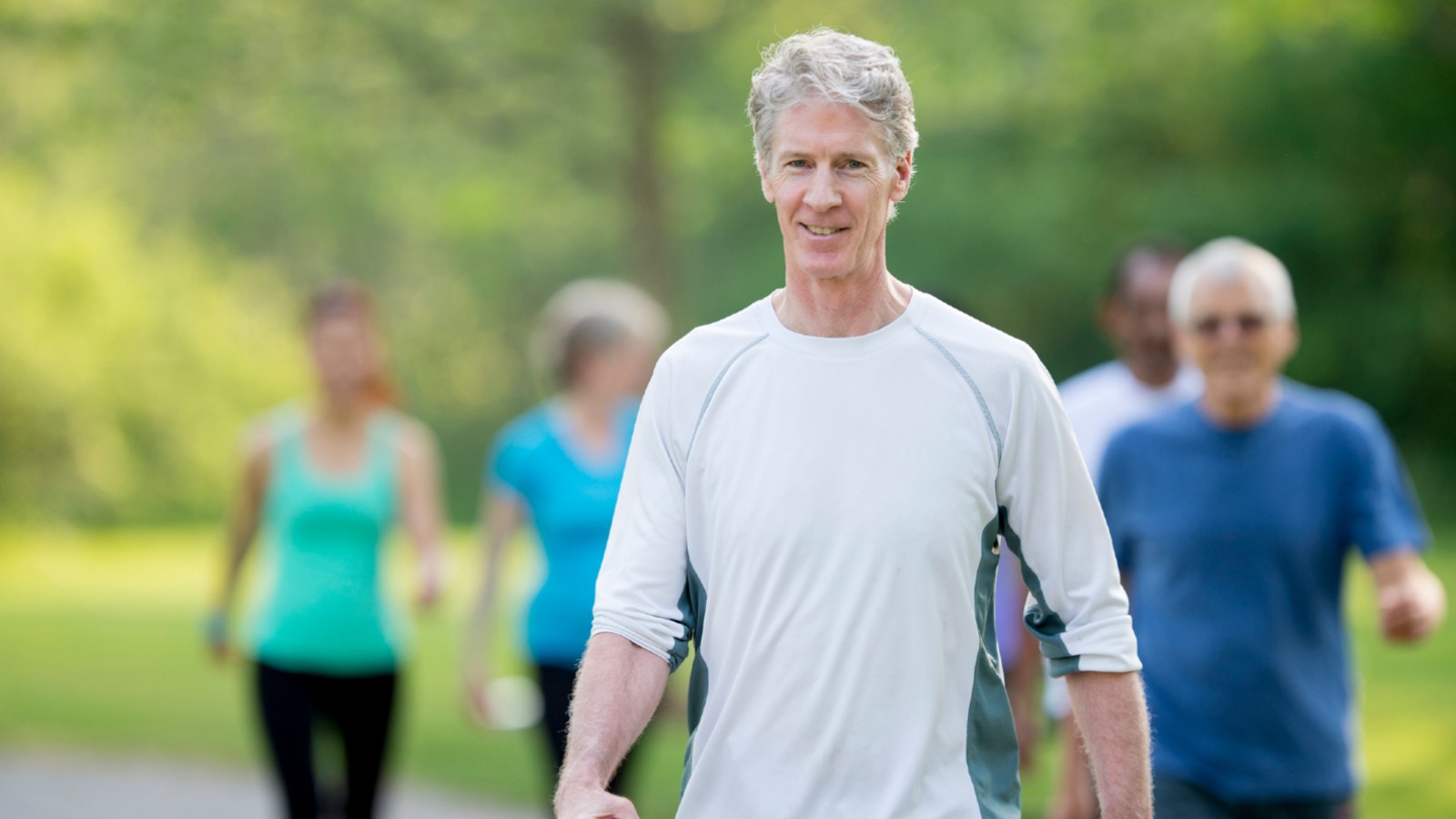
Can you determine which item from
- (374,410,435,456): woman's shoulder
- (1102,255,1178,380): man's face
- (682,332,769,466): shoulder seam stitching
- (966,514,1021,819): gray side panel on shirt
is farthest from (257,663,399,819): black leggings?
(966,514,1021,819): gray side panel on shirt

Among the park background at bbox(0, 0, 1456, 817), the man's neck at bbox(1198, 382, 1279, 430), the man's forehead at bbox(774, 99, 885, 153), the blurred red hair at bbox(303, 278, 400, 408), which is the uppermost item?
the park background at bbox(0, 0, 1456, 817)

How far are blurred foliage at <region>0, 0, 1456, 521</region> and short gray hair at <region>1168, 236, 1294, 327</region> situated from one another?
127 inches

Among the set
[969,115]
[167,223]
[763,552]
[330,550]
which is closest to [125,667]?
[969,115]

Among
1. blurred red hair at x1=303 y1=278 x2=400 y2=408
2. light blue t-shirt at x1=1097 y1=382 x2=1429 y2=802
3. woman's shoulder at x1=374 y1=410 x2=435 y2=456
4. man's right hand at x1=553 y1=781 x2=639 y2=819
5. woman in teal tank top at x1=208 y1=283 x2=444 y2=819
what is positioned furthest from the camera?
woman's shoulder at x1=374 y1=410 x2=435 y2=456

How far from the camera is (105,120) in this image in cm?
1620

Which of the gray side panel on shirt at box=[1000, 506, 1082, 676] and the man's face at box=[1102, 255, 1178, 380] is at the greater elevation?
the man's face at box=[1102, 255, 1178, 380]

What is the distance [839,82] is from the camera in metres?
3.13

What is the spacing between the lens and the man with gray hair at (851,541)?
314cm

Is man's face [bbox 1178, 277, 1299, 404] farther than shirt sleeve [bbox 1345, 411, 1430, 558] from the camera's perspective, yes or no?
Yes

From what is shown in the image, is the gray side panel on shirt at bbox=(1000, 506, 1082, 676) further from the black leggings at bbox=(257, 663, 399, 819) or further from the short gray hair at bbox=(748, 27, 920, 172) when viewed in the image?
the black leggings at bbox=(257, 663, 399, 819)

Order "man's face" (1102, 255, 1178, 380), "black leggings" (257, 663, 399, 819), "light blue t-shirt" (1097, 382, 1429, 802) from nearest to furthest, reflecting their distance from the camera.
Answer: "light blue t-shirt" (1097, 382, 1429, 802), "man's face" (1102, 255, 1178, 380), "black leggings" (257, 663, 399, 819)

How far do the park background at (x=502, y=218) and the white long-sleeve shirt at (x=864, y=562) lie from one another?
12.0 ft

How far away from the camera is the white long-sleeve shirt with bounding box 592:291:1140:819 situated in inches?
124

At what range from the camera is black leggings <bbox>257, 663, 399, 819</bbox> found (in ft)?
23.0
